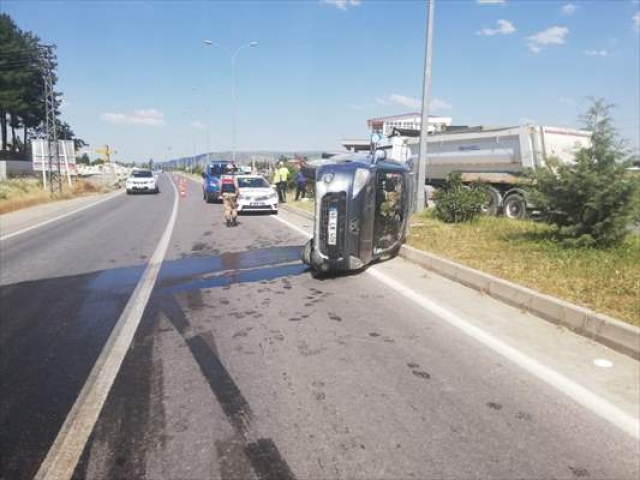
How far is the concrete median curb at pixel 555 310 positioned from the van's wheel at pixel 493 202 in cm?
805

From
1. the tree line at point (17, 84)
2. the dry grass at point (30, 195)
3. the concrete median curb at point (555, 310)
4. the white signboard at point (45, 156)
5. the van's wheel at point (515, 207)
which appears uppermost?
the tree line at point (17, 84)

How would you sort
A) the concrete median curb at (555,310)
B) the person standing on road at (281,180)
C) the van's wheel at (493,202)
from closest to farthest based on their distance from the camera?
the concrete median curb at (555,310), the van's wheel at (493,202), the person standing on road at (281,180)

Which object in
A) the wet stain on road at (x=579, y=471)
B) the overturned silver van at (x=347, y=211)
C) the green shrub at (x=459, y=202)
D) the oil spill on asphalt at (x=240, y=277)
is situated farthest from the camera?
the green shrub at (x=459, y=202)

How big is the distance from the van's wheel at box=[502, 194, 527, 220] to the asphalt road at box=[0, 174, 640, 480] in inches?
355

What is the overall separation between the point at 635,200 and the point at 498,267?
232 centimetres

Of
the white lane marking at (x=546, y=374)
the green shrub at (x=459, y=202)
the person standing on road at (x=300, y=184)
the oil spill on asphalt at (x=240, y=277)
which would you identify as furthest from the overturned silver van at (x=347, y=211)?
the person standing on road at (x=300, y=184)

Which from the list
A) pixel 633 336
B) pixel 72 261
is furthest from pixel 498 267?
pixel 72 261

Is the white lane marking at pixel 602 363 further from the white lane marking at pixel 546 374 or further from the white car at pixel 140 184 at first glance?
the white car at pixel 140 184

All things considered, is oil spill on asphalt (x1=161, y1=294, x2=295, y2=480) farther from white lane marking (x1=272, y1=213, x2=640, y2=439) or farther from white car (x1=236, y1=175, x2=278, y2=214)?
white car (x1=236, y1=175, x2=278, y2=214)

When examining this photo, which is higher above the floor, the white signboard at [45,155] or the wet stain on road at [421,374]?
the white signboard at [45,155]

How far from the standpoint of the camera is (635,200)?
24.7 ft

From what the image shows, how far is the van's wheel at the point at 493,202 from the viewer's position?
15257 millimetres

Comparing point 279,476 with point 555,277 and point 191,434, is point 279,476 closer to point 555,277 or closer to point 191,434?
point 191,434

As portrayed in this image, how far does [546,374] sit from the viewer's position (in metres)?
4.07
